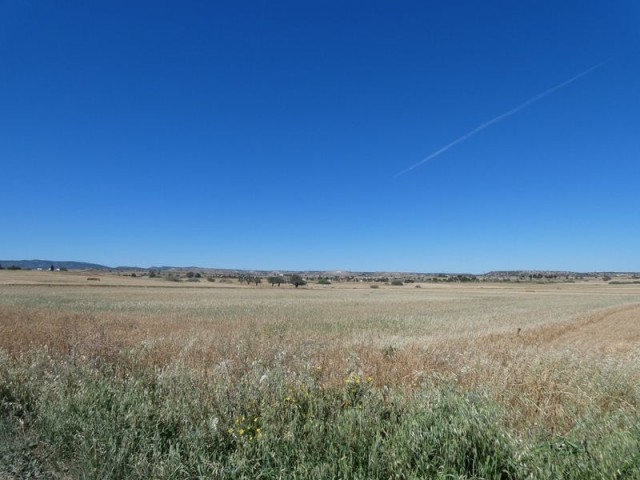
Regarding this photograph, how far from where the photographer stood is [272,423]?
13.4ft

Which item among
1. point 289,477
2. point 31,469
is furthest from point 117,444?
point 289,477

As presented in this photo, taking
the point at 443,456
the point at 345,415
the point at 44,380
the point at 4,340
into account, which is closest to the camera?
the point at 443,456

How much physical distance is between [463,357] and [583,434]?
14.6 feet

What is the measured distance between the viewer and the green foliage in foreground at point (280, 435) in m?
3.27

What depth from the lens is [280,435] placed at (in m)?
3.92

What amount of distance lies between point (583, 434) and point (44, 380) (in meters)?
7.18

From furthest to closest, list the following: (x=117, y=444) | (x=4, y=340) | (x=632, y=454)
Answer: (x=4, y=340)
(x=117, y=444)
(x=632, y=454)

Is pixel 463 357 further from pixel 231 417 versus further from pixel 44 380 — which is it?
pixel 44 380

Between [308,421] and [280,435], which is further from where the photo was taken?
[308,421]

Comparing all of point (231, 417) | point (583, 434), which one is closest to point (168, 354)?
point (231, 417)

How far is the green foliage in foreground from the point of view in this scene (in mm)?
3266

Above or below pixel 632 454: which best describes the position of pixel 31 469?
below

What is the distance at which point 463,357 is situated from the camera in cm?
827

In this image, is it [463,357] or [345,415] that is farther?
[463,357]
